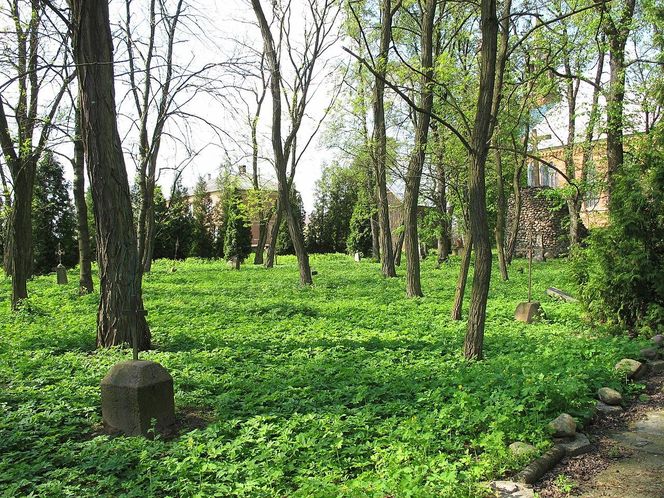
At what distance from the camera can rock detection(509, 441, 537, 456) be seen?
331 cm

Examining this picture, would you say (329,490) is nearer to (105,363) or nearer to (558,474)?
(558,474)

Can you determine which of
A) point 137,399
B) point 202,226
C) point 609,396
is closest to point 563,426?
point 609,396

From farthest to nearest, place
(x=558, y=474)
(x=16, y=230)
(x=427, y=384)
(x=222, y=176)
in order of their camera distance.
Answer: (x=222, y=176) < (x=16, y=230) < (x=427, y=384) < (x=558, y=474)

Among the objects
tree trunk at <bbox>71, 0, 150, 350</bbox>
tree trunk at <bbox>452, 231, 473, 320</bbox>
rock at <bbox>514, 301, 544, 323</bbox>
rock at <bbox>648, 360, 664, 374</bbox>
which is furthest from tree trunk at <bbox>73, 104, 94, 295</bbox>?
rock at <bbox>648, 360, 664, 374</bbox>

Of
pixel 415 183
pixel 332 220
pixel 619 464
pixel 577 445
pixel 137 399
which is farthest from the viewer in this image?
pixel 332 220

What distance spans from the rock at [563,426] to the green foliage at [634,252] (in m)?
4.32

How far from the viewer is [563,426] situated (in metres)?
3.72

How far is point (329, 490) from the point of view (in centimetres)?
274

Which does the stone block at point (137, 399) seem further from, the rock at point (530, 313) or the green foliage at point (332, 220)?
the green foliage at point (332, 220)

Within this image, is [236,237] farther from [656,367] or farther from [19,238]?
[656,367]

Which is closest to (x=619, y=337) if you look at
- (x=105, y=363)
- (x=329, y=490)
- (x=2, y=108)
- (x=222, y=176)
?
(x=329, y=490)

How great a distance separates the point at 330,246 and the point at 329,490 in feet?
→ 129

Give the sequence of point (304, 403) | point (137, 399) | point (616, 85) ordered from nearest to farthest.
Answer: point (137, 399), point (304, 403), point (616, 85)

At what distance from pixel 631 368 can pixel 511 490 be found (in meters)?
3.16
